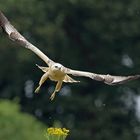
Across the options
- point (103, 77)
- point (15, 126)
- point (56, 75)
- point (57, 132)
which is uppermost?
point (57, 132)

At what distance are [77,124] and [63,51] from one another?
2.12 m

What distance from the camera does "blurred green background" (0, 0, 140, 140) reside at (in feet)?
103

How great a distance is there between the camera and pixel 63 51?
32.5 metres

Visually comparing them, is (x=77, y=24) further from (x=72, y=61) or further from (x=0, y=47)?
(x=0, y=47)

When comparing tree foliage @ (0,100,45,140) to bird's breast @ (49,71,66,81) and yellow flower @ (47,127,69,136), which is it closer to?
bird's breast @ (49,71,66,81)

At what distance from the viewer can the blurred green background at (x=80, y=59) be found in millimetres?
31250

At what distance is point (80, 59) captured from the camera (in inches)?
1303

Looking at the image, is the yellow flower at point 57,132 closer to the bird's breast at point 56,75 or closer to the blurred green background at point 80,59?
the bird's breast at point 56,75

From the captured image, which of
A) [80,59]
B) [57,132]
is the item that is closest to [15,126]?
[80,59]

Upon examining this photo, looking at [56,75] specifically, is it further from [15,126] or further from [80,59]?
[80,59]

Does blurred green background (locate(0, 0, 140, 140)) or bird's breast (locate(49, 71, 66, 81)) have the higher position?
bird's breast (locate(49, 71, 66, 81))

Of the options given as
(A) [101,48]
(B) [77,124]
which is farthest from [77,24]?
(B) [77,124]

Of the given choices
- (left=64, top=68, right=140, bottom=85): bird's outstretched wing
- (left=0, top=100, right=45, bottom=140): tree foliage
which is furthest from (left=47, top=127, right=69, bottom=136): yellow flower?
(left=0, top=100, right=45, bottom=140): tree foliage

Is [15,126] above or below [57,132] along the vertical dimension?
below
